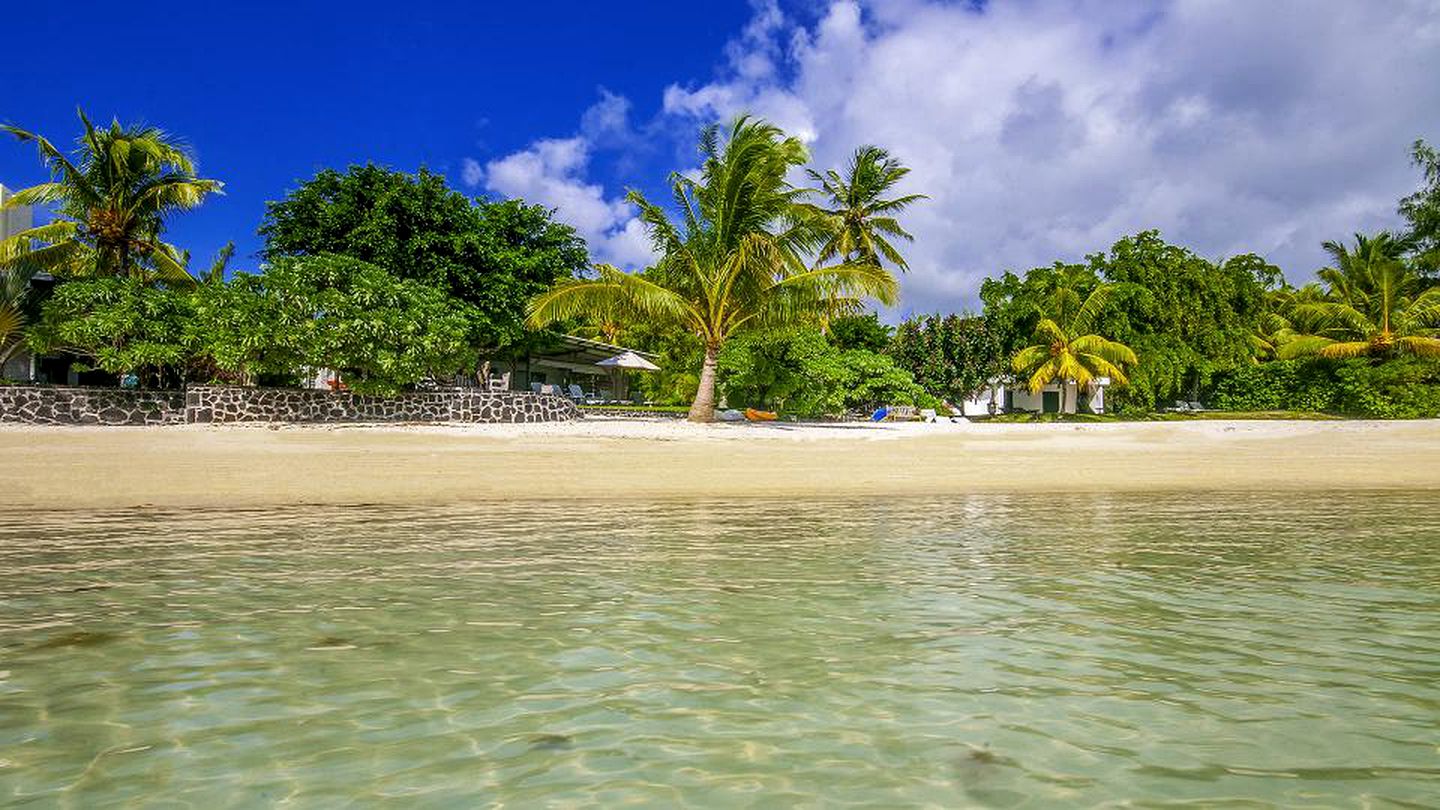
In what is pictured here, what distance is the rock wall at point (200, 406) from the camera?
19562 mm

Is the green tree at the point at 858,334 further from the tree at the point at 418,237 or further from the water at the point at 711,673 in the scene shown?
the water at the point at 711,673

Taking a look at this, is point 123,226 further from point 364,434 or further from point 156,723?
point 156,723

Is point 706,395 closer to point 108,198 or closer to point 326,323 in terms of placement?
point 326,323

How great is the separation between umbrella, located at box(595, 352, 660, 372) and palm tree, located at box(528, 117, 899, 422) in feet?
43.0

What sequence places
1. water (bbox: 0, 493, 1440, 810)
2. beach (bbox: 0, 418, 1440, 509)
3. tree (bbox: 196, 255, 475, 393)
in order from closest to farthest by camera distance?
water (bbox: 0, 493, 1440, 810), beach (bbox: 0, 418, 1440, 509), tree (bbox: 196, 255, 475, 393)

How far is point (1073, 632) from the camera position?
4.16 meters

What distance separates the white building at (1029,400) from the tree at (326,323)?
25.3 meters

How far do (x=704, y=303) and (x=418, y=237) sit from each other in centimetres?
886

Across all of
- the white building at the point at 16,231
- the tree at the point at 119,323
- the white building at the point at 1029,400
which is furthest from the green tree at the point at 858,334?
the white building at the point at 16,231

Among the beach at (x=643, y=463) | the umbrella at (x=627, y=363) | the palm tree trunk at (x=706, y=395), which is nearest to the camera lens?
the beach at (x=643, y=463)

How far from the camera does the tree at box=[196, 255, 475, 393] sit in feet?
63.1

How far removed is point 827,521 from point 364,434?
488 inches

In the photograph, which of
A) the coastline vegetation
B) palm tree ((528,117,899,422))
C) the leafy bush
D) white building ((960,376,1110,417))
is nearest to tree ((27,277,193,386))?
the coastline vegetation

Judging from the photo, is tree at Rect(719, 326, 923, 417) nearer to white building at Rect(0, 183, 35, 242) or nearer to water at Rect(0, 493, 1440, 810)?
water at Rect(0, 493, 1440, 810)
